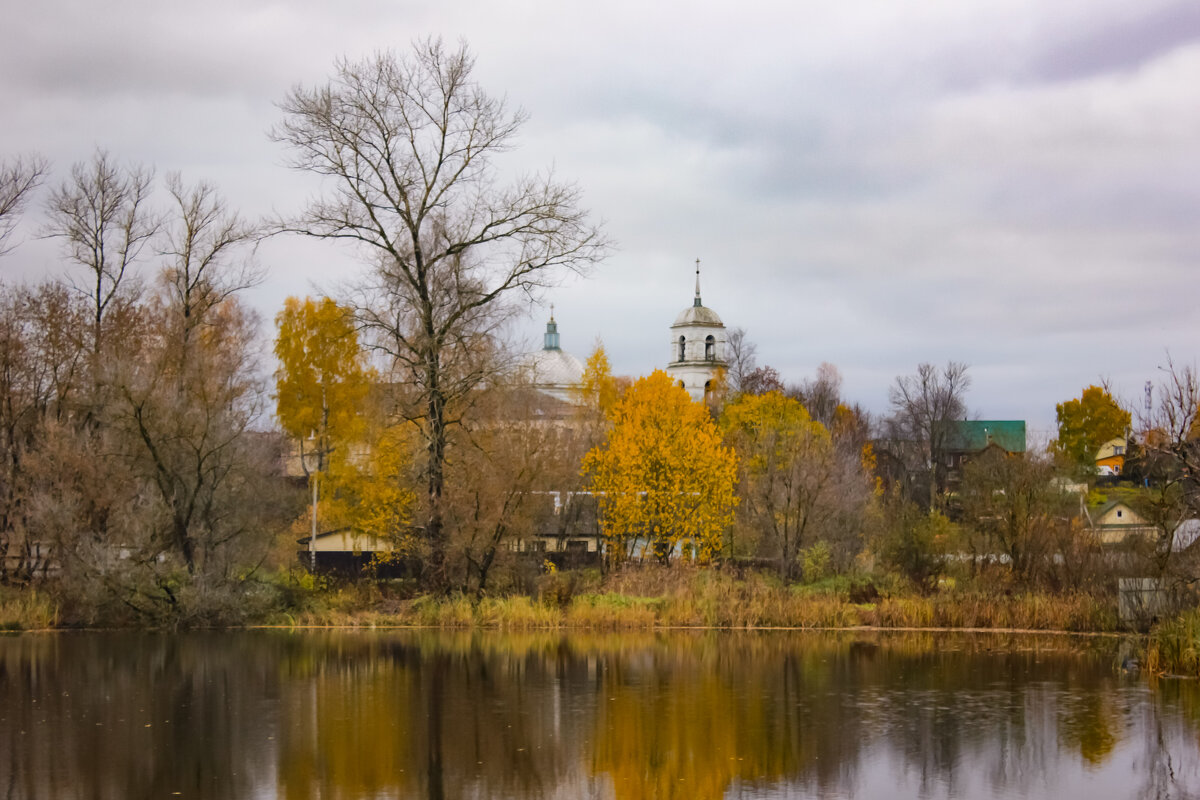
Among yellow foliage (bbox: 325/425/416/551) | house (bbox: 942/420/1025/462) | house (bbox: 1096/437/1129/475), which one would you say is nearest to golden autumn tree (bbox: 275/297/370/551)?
yellow foliage (bbox: 325/425/416/551)

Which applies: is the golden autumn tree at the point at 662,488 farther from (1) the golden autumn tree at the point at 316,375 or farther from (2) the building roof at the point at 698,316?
(2) the building roof at the point at 698,316

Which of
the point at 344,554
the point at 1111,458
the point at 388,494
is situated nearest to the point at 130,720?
the point at 388,494

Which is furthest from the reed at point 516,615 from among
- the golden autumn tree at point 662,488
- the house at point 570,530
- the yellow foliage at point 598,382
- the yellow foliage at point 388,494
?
the yellow foliage at point 598,382

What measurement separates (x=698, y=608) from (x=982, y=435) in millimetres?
87147

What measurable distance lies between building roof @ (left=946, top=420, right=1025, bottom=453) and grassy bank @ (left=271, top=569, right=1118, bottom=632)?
51.3 meters

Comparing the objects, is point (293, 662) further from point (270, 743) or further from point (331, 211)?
point (331, 211)

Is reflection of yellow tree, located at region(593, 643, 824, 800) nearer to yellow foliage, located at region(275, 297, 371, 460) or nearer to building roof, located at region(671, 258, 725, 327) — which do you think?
yellow foliage, located at region(275, 297, 371, 460)

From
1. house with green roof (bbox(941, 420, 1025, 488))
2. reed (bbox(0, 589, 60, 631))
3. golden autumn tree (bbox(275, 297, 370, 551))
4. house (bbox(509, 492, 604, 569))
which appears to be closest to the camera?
reed (bbox(0, 589, 60, 631))

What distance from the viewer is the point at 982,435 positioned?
111 meters

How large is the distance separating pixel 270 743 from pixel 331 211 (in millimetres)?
19109

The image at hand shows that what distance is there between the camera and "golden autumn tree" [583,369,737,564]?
36500mm

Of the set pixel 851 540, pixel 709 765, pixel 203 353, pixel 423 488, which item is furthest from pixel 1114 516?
pixel 709 765

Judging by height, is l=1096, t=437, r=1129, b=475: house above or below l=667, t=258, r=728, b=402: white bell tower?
below

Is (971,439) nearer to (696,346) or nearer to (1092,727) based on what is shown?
(696,346)
